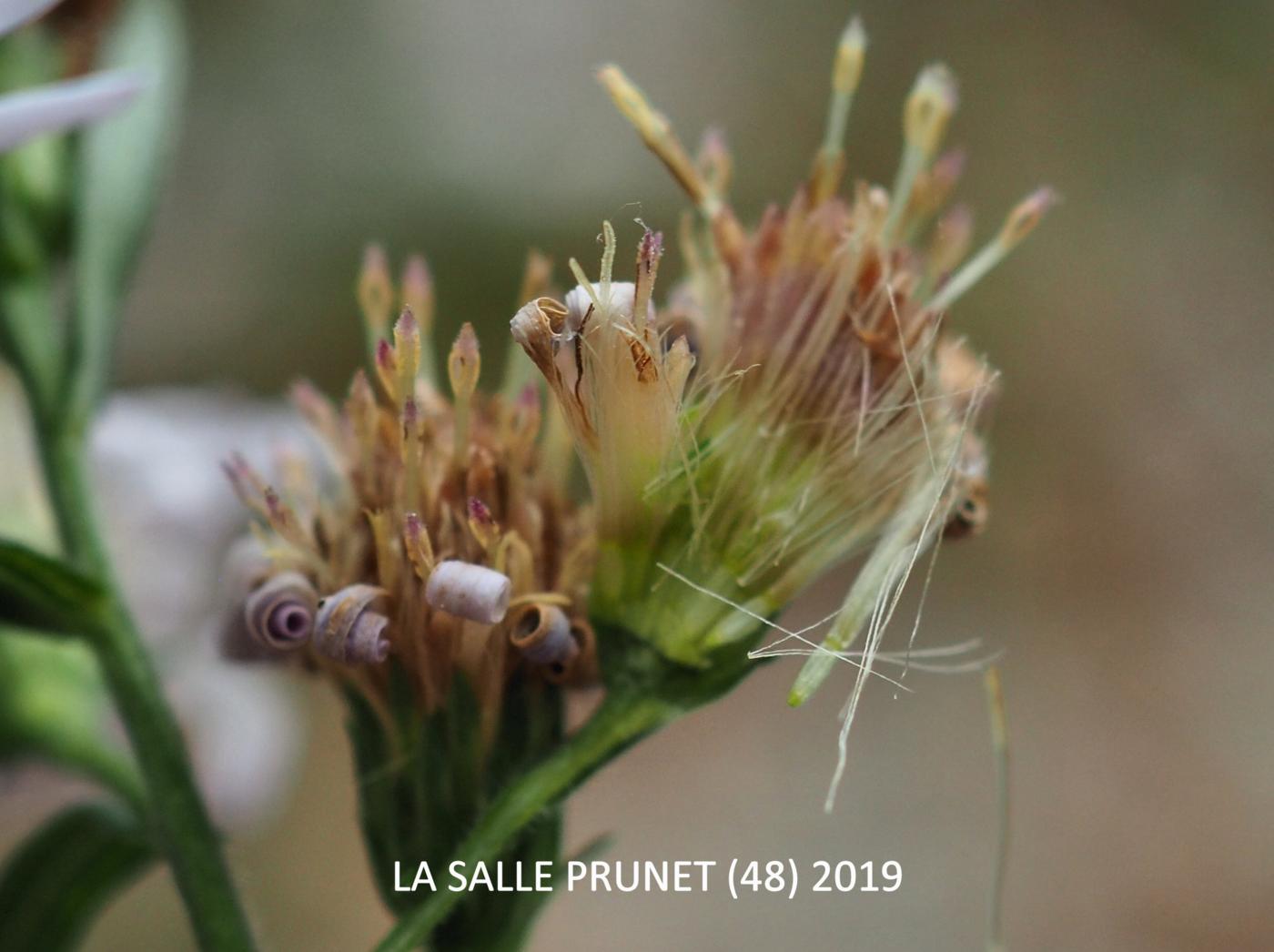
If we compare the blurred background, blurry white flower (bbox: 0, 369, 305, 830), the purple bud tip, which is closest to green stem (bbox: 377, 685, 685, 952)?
the purple bud tip

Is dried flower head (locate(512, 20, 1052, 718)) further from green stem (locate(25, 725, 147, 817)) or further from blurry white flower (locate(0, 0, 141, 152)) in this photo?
green stem (locate(25, 725, 147, 817))

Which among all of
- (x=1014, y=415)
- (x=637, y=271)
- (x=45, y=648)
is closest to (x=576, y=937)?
(x=1014, y=415)

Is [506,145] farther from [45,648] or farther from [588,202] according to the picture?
[45,648]

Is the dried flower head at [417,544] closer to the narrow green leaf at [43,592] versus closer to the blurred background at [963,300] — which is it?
the narrow green leaf at [43,592]

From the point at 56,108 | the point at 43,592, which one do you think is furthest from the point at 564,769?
the point at 56,108

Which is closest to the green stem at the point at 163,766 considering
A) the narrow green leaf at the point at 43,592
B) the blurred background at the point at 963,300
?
the narrow green leaf at the point at 43,592

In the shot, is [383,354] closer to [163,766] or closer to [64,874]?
[163,766]
